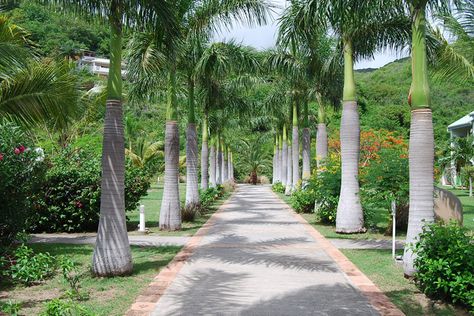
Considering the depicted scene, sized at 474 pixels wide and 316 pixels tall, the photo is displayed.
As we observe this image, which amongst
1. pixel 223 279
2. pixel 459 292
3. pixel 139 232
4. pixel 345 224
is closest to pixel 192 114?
pixel 139 232

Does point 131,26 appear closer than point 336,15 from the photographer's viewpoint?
Yes

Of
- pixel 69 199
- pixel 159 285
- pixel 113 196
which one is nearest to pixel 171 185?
pixel 69 199

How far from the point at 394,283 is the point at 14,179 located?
6.71m

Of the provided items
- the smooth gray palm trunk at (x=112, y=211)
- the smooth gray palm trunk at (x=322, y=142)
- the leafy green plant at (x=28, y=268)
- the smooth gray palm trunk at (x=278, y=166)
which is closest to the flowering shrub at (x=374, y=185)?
the smooth gray palm trunk at (x=322, y=142)

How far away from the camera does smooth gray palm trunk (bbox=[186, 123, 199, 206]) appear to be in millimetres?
18844

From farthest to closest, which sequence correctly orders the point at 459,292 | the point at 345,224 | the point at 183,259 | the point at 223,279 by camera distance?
the point at 345,224 → the point at 183,259 → the point at 223,279 → the point at 459,292

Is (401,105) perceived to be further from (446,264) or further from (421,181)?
(446,264)

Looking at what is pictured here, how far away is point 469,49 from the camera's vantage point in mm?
13305

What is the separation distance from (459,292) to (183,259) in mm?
5370

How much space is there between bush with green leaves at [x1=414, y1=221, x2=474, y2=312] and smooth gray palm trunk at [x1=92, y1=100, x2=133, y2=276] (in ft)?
15.4

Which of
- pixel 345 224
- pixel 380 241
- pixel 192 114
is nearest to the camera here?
pixel 380 241

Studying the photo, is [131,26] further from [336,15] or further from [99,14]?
[336,15]

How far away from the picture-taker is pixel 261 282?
8.16 meters

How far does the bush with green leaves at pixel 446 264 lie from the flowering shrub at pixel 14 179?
6.75 m
